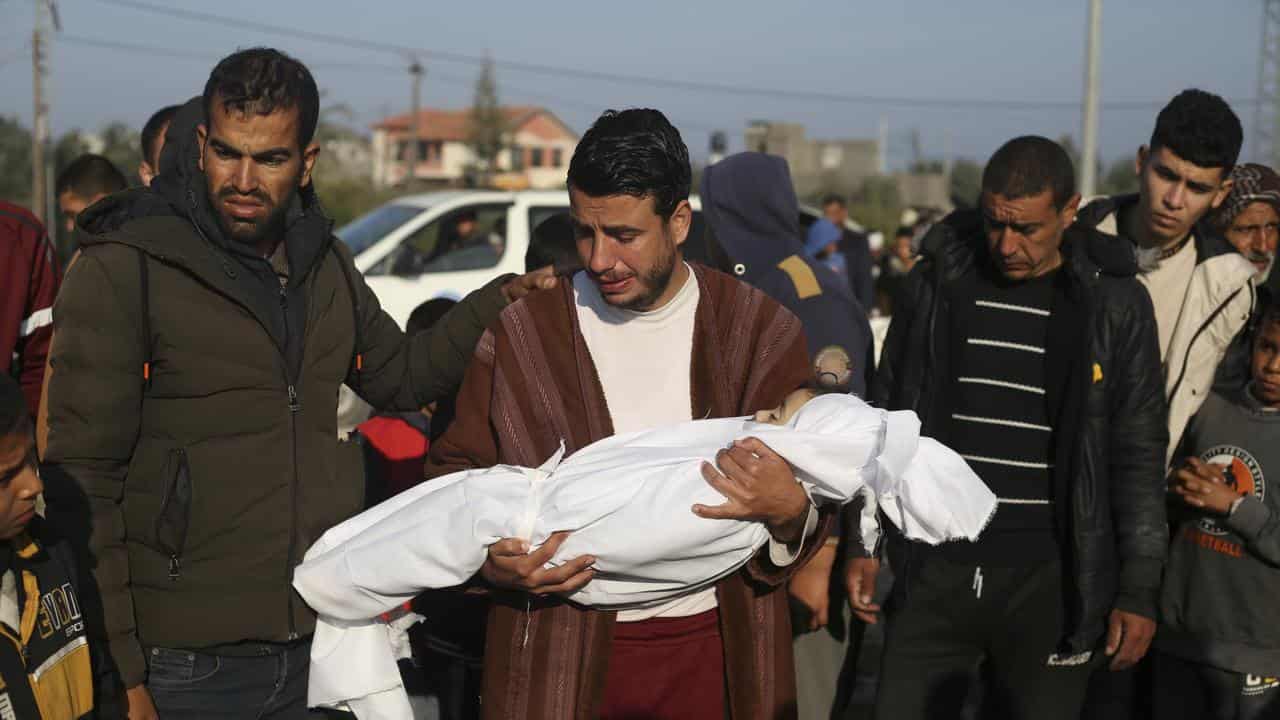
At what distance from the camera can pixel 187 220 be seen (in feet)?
9.00

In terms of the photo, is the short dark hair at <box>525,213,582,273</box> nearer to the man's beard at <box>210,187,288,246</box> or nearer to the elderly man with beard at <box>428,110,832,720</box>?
the elderly man with beard at <box>428,110,832,720</box>

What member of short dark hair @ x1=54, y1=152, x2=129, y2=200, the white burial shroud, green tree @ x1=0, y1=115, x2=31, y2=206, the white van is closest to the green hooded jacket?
the white burial shroud

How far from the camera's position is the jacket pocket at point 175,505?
263cm

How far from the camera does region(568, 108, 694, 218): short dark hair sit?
265 centimetres

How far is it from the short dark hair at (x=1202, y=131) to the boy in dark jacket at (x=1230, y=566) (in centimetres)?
55

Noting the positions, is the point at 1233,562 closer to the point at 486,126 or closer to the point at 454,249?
the point at 454,249

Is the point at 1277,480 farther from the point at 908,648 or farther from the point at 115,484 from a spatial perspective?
the point at 115,484

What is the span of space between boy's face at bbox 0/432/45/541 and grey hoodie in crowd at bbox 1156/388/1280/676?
3.51m

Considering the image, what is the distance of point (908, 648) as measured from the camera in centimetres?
394

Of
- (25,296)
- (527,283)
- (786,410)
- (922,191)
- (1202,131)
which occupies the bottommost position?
(786,410)

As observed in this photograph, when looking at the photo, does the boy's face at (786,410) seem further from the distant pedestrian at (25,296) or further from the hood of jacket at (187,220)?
the distant pedestrian at (25,296)

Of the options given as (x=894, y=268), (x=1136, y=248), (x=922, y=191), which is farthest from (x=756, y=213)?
(x=922, y=191)

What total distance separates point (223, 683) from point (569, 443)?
37.5 inches

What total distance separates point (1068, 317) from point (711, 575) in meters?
1.80
